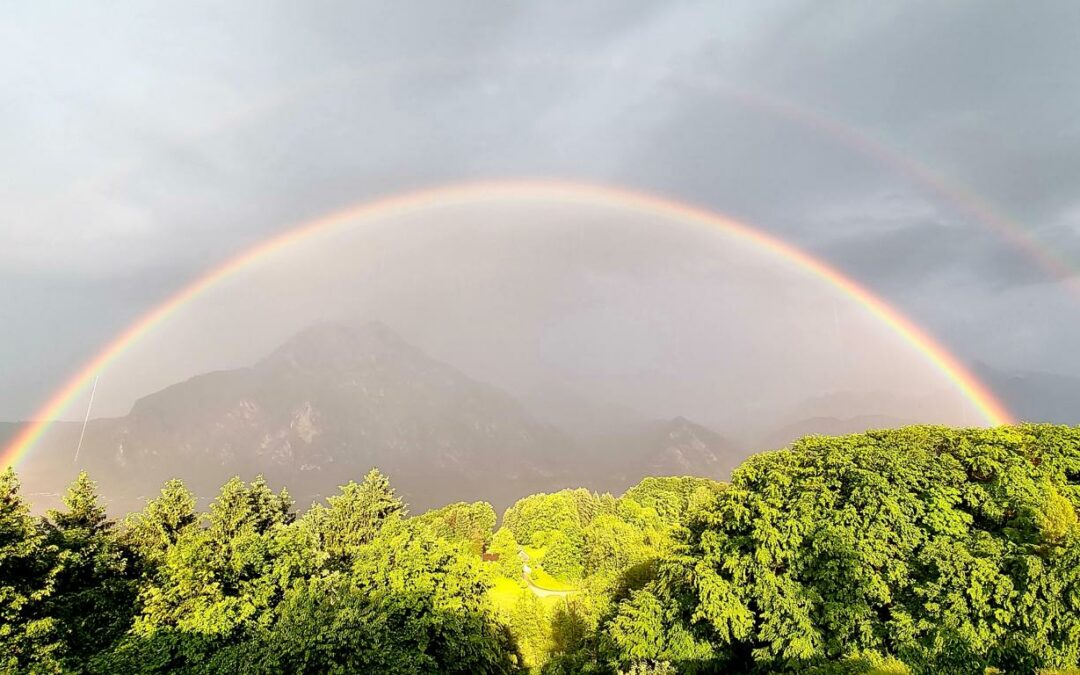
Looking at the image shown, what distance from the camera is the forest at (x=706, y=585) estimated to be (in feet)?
75.2

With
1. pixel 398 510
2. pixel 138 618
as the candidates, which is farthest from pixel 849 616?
pixel 398 510

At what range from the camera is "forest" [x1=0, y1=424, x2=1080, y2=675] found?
75.2ft

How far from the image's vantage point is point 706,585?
27406 mm

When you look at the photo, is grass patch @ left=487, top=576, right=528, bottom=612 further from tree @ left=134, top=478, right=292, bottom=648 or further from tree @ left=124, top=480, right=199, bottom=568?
tree @ left=134, top=478, right=292, bottom=648

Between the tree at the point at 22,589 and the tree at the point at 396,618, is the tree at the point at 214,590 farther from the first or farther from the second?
the tree at the point at 22,589

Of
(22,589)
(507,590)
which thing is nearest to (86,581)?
(22,589)

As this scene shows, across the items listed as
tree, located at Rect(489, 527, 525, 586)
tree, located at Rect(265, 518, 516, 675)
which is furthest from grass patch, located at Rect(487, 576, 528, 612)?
tree, located at Rect(265, 518, 516, 675)

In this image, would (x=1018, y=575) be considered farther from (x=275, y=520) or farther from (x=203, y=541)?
(x=275, y=520)

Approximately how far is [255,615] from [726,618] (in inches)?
971

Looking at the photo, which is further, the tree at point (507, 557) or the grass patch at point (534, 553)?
the grass patch at point (534, 553)

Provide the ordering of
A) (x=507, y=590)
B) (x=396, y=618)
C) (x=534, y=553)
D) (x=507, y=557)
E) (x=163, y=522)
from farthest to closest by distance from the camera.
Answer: (x=534, y=553) < (x=507, y=557) < (x=507, y=590) < (x=163, y=522) < (x=396, y=618)

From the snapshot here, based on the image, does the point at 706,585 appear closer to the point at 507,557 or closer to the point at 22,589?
the point at 22,589

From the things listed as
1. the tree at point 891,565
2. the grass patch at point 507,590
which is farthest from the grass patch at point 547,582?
the tree at point 891,565

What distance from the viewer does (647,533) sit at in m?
68.5
